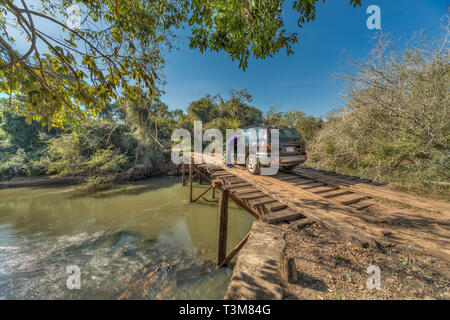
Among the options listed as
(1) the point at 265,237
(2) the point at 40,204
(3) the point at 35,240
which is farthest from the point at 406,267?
(2) the point at 40,204

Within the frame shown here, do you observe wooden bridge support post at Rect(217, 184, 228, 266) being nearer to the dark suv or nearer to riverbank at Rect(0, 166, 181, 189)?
the dark suv

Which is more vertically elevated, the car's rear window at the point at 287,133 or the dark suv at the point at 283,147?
the car's rear window at the point at 287,133

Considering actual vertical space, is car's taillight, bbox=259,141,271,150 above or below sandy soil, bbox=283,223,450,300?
above

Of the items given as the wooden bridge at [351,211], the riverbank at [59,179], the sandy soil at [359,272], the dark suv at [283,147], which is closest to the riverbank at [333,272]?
the sandy soil at [359,272]

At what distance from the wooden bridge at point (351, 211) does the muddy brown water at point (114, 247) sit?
4.12ft

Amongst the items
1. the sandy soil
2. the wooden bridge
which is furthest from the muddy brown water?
the sandy soil

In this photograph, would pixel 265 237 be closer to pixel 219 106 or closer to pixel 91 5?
pixel 91 5

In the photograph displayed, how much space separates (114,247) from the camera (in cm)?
506

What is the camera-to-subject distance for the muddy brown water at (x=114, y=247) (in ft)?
11.5

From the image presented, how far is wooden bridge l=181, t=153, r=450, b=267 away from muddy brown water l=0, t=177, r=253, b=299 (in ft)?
4.12

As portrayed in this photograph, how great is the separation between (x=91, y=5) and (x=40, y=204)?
12.2 m

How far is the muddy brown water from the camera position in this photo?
138 inches

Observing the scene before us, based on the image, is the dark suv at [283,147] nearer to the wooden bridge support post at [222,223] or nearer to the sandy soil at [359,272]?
the wooden bridge support post at [222,223]

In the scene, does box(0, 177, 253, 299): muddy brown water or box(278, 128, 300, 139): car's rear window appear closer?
box(0, 177, 253, 299): muddy brown water
